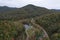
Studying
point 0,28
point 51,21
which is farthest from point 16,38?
point 51,21

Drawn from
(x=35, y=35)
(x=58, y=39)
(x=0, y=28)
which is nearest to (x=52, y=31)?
(x=58, y=39)

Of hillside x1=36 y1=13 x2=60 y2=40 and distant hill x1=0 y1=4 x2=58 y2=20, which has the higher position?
hillside x1=36 y1=13 x2=60 y2=40

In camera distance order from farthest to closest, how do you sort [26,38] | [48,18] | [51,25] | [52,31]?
[48,18]
[51,25]
[52,31]
[26,38]

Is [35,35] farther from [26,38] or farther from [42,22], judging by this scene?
[42,22]

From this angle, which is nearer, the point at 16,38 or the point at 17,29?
the point at 16,38

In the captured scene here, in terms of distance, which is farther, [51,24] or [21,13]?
[21,13]

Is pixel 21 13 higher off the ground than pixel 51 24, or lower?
lower

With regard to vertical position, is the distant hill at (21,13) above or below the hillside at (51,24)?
below

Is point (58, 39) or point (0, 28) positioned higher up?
point (0, 28)

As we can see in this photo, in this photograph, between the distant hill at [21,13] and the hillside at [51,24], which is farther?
the distant hill at [21,13]

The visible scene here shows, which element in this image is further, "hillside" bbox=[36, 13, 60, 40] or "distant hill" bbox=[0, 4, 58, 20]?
"distant hill" bbox=[0, 4, 58, 20]

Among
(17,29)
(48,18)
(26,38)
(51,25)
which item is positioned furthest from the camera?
(48,18)
